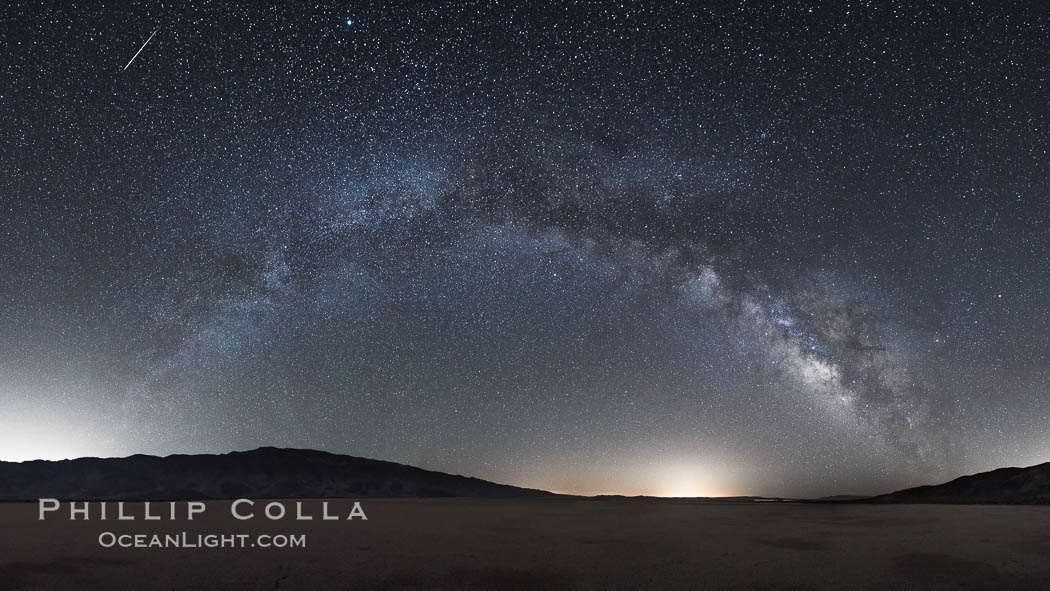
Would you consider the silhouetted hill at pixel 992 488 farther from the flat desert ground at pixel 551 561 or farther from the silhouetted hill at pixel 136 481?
the silhouetted hill at pixel 136 481

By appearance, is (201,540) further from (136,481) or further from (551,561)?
(136,481)

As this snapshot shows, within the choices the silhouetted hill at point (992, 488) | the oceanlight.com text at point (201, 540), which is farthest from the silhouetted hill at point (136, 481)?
the silhouetted hill at point (992, 488)

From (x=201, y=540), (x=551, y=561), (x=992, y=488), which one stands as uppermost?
(x=201, y=540)

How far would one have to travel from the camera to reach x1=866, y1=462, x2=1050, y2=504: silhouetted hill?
12662cm

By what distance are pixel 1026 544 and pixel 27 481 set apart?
603ft

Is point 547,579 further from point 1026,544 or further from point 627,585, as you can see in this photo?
point 1026,544

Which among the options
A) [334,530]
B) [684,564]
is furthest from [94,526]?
[684,564]

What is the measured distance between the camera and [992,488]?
149 meters

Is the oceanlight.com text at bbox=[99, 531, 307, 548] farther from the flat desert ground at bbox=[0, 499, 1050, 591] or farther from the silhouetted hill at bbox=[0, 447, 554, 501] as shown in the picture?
the silhouetted hill at bbox=[0, 447, 554, 501]

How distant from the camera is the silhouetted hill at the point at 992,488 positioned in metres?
127

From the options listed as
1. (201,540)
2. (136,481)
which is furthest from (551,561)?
(136,481)

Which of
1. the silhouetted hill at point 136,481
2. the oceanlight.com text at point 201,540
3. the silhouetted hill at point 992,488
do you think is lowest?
the silhouetted hill at point 992,488

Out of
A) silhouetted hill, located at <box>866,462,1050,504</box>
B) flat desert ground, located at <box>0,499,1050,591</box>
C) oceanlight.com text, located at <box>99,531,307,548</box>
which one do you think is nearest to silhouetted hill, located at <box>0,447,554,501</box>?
oceanlight.com text, located at <box>99,531,307,548</box>

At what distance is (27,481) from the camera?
15038 centimetres
